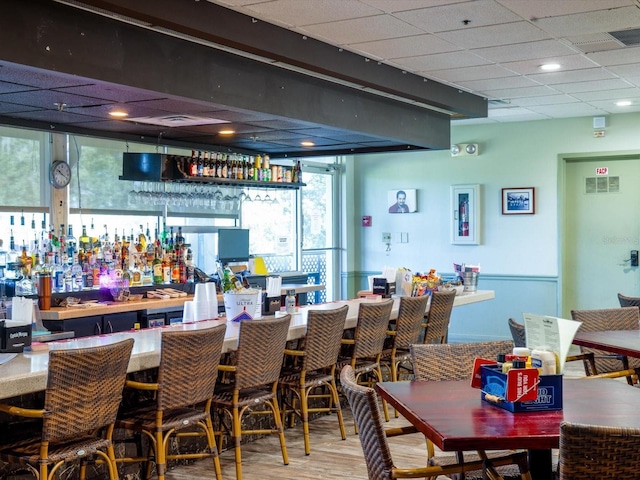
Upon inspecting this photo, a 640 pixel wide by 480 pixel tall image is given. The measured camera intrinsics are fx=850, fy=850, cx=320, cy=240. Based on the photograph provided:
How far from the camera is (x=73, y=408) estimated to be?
364cm

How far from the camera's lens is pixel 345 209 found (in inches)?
472

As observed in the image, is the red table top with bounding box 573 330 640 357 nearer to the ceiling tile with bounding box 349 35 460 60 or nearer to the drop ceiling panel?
the drop ceiling panel

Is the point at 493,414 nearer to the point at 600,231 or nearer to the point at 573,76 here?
the point at 573,76

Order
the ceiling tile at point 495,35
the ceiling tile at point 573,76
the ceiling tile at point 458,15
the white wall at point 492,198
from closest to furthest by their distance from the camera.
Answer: the ceiling tile at point 458,15
the ceiling tile at point 495,35
the ceiling tile at point 573,76
the white wall at point 492,198

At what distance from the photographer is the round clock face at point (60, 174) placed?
25.0 ft

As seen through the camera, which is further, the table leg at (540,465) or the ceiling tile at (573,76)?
the ceiling tile at (573,76)

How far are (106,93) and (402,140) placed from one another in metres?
3.66

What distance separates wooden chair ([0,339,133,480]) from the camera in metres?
3.55

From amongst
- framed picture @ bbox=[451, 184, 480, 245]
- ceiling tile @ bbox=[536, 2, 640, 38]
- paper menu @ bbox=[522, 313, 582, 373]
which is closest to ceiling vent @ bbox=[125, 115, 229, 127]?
ceiling tile @ bbox=[536, 2, 640, 38]

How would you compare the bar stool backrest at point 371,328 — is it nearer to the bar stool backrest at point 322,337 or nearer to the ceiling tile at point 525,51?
the bar stool backrest at point 322,337

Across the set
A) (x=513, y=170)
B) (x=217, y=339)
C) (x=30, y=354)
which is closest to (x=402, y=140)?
(x=513, y=170)

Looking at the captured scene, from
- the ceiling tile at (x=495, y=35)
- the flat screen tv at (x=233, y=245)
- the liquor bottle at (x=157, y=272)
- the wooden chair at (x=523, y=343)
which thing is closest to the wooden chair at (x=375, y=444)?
the wooden chair at (x=523, y=343)

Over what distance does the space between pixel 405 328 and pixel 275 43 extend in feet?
7.47

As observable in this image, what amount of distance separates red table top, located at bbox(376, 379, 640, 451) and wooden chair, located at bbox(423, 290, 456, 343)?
9.79 ft
